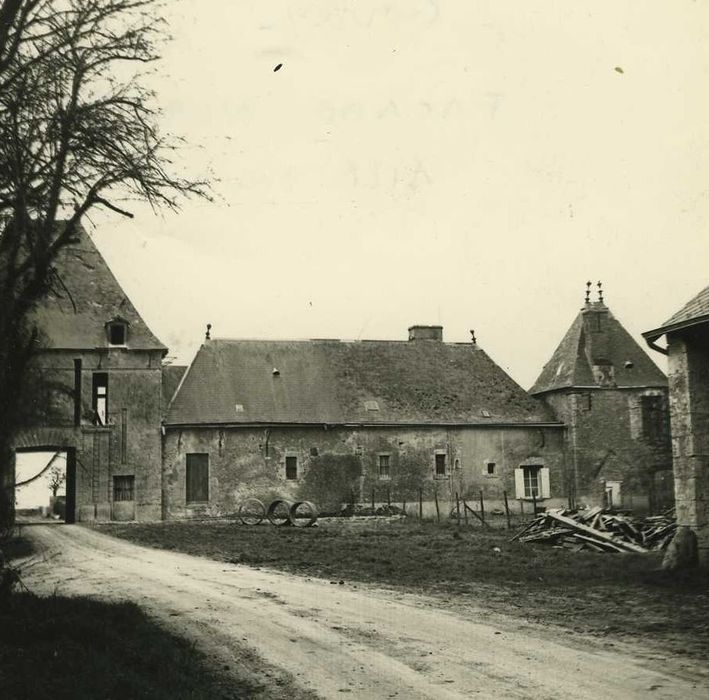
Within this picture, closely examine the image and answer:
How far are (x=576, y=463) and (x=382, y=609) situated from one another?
27440mm

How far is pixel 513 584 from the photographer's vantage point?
46.0 ft

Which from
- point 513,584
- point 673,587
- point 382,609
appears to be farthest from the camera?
point 513,584

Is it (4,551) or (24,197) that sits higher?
(24,197)

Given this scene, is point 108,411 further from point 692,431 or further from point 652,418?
point 692,431

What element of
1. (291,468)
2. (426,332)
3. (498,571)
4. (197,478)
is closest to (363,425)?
(291,468)

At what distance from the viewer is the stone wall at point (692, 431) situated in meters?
14.8

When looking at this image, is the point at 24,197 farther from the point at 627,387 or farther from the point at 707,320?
the point at 627,387

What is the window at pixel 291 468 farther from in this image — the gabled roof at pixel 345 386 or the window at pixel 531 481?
the window at pixel 531 481

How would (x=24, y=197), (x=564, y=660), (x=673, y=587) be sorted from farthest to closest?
1. (x=673, y=587)
2. (x=24, y=197)
3. (x=564, y=660)

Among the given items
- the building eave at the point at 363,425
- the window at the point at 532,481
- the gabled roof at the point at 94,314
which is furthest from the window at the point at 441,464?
the gabled roof at the point at 94,314

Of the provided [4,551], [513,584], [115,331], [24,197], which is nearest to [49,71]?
[24,197]

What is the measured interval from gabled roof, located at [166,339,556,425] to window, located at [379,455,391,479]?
59.7 inches

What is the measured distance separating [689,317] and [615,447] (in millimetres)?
23879

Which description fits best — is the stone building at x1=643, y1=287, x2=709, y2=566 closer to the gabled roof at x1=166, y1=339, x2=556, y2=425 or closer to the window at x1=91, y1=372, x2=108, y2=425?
the gabled roof at x1=166, y1=339, x2=556, y2=425
